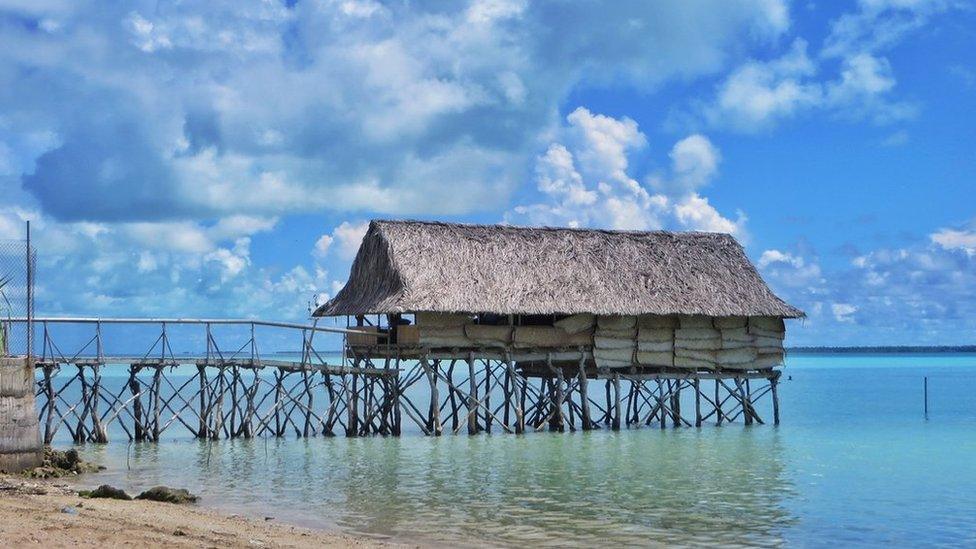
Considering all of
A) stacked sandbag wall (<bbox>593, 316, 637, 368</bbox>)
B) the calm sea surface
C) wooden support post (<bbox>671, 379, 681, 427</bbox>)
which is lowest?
the calm sea surface

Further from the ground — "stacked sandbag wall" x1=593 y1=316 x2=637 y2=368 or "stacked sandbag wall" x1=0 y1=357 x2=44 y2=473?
"stacked sandbag wall" x1=593 y1=316 x2=637 y2=368

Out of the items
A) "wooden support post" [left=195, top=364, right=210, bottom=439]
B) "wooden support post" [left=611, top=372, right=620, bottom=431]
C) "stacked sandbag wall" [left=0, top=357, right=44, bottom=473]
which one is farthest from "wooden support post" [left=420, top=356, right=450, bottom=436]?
"stacked sandbag wall" [left=0, top=357, right=44, bottom=473]

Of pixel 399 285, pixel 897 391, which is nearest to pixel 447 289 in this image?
pixel 399 285

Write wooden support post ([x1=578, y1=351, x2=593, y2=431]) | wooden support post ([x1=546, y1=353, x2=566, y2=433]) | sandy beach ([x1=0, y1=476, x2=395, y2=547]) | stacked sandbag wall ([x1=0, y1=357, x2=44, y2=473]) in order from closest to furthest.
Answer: sandy beach ([x1=0, y1=476, x2=395, y2=547]), stacked sandbag wall ([x1=0, y1=357, x2=44, y2=473]), wooden support post ([x1=546, y1=353, x2=566, y2=433]), wooden support post ([x1=578, y1=351, x2=593, y2=431])

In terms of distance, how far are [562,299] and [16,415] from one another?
13.2 metres

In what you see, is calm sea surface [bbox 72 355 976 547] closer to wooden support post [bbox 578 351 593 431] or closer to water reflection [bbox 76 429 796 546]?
water reflection [bbox 76 429 796 546]

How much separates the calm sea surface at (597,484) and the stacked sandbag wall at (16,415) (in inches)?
43.3

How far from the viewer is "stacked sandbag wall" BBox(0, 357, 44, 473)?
15484 mm

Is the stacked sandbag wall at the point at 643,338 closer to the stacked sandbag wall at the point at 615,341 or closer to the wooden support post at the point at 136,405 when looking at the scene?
the stacked sandbag wall at the point at 615,341

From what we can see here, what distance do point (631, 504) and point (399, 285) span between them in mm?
10714

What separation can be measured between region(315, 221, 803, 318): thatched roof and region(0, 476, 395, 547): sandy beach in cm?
1126

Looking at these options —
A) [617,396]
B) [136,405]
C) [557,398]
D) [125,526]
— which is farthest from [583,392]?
[125,526]

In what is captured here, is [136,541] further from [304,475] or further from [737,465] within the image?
[737,465]

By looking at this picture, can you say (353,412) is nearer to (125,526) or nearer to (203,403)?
(203,403)
